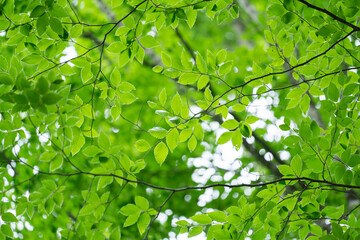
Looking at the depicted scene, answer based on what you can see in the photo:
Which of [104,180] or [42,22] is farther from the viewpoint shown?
[104,180]

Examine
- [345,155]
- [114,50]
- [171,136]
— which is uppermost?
[114,50]

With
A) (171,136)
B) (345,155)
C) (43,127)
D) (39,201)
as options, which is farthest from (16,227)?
(345,155)

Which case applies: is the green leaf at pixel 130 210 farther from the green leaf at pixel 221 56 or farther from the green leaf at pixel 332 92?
the green leaf at pixel 332 92

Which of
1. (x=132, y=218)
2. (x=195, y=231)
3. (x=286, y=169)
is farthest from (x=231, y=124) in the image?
(x=132, y=218)

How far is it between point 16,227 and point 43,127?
2.51m

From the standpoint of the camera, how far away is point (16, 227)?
11.3ft

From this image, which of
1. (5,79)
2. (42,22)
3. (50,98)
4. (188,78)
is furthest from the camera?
(188,78)

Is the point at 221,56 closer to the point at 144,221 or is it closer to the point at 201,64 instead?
the point at 201,64

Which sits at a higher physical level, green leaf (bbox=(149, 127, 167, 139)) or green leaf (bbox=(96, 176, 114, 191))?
green leaf (bbox=(149, 127, 167, 139))

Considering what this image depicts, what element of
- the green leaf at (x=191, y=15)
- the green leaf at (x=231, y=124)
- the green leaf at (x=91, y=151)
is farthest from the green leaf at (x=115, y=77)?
the green leaf at (x=231, y=124)

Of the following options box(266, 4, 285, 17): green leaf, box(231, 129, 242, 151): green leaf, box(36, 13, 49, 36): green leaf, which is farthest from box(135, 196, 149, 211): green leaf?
box(266, 4, 285, 17): green leaf

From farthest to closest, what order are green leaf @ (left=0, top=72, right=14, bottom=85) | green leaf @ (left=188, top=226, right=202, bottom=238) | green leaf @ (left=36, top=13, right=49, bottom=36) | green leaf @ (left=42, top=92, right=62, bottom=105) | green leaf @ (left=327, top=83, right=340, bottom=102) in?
green leaf @ (left=188, top=226, right=202, bottom=238) < green leaf @ (left=327, top=83, right=340, bottom=102) < green leaf @ (left=36, top=13, right=49, bottom=36) < green leaf @ (left=0, top=72, right=14, bottom=85) < green leaf @ (left=42, top=92, right=62, bottom=105)

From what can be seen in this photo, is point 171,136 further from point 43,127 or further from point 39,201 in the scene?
point 39,201

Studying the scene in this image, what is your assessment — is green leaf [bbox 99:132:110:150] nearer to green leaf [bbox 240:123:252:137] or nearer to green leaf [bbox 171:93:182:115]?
green leaf [bbox 171:93:182:115]
